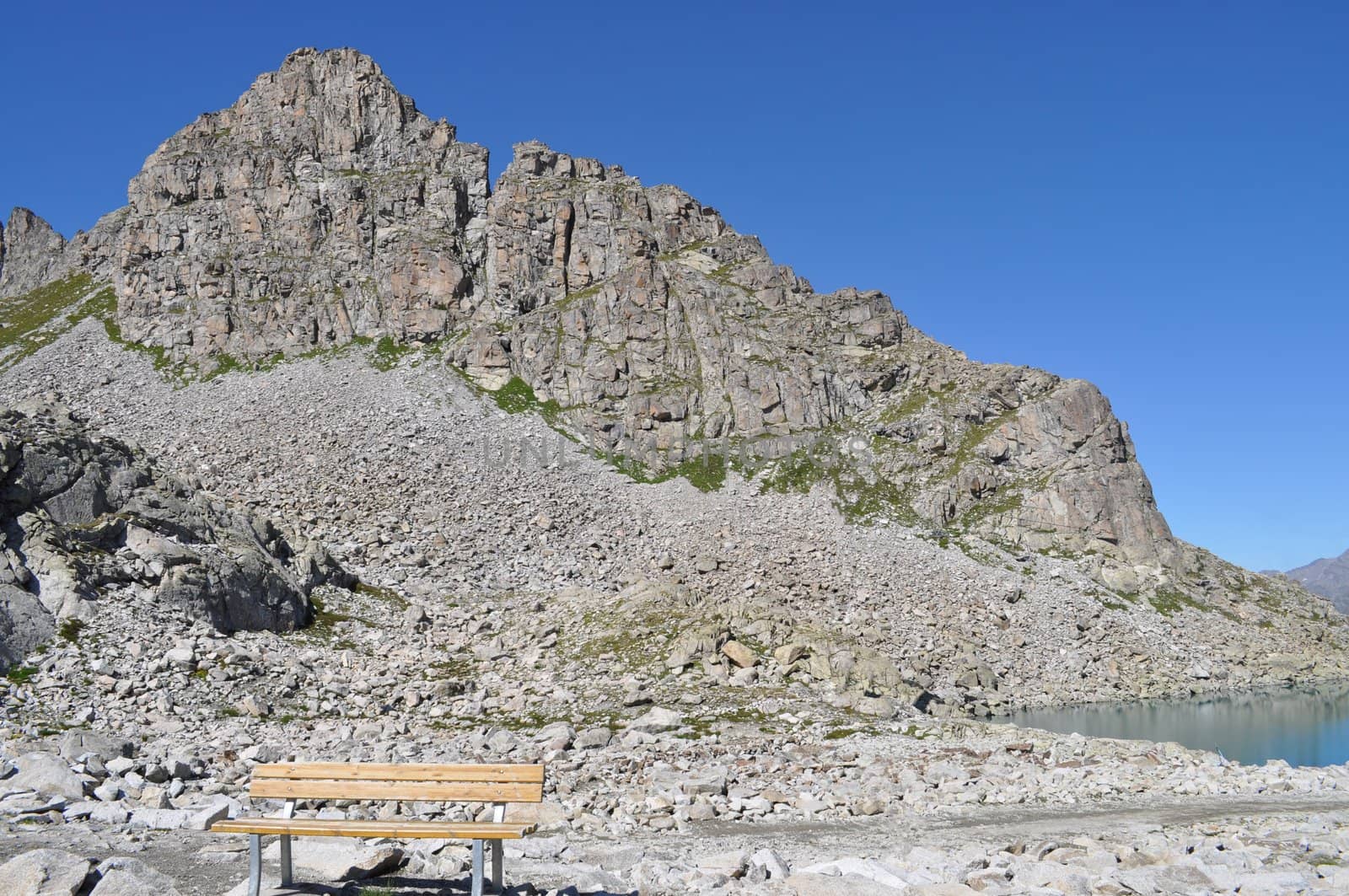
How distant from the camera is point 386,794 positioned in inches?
459

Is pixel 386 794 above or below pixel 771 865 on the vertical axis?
above

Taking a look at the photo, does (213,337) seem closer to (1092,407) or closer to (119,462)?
(119,462)

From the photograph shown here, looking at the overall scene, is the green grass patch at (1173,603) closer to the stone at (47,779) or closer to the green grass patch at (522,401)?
the green grass patch at (522,401)

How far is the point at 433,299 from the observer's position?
350 ft

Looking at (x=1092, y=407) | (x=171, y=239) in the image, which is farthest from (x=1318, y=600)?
(x=171, y=239)

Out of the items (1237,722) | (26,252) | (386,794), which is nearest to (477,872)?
(386,794)

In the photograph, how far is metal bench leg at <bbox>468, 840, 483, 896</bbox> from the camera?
1094cm

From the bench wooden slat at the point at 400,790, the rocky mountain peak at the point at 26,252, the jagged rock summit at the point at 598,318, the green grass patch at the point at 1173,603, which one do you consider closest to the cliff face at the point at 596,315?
the jagged rock summit at the point at 598,318

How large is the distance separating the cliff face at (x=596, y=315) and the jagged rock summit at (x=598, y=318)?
0.96ft

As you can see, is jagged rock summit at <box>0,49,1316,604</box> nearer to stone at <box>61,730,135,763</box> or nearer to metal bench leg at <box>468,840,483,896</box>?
stone at <box>61,730,135,763</box>

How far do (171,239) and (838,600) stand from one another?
10068 centimetres

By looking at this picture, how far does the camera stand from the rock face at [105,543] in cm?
3094

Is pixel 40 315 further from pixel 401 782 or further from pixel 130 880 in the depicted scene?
pixel 401 782

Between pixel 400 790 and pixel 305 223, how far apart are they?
11487cm
